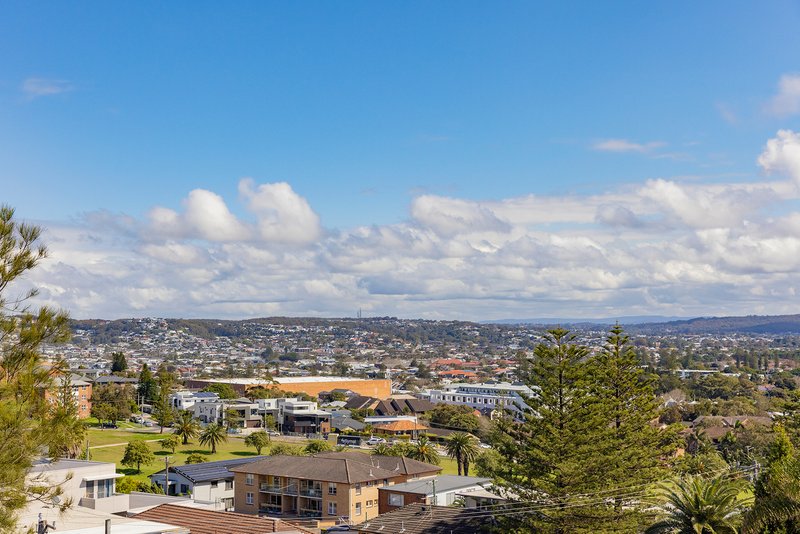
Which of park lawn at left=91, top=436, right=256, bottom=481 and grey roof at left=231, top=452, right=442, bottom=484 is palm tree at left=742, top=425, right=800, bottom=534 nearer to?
grey roof at left=231, top=452, right=442, bottom=484

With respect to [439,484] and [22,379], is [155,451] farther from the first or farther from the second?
[22,379]

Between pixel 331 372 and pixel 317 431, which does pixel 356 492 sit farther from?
pixel 331 372

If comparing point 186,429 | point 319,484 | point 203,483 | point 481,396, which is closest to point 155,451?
point 186,429

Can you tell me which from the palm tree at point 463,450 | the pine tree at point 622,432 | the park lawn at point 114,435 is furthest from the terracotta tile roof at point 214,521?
the park lawn at point 114,435

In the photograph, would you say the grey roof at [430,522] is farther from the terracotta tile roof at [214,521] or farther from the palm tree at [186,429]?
the palm tree at [186,429]

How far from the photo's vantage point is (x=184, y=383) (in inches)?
4934

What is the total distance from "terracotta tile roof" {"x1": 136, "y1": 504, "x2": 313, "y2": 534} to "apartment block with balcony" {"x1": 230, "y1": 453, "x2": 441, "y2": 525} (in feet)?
40.6

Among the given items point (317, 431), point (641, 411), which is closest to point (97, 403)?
point (317, 431)

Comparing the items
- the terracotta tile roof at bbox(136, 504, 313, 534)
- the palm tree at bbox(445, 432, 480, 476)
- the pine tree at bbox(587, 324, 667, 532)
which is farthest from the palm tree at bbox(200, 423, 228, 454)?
the pine tree at bbox(587, 324, 667, 532)

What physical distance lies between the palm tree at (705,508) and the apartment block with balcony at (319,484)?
80.4 ft

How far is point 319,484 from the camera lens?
42375 mm

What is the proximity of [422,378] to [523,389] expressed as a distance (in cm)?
5645

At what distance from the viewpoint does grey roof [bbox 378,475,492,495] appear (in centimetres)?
3914

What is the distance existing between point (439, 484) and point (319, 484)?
6.77m
